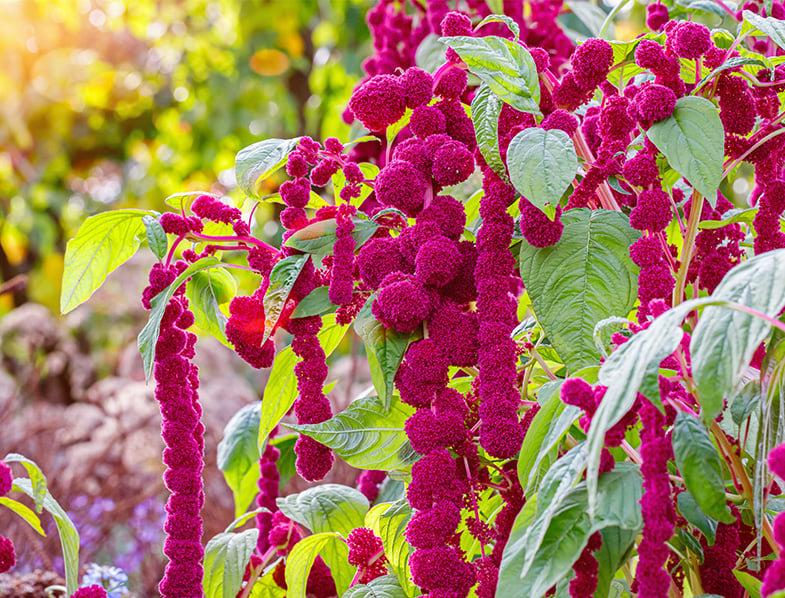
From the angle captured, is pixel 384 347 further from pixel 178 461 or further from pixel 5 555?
pixel 5 555

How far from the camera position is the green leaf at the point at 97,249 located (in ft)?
2.08

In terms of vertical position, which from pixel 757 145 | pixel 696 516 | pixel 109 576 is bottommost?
pixel 109 576

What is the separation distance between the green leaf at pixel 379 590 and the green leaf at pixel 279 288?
23 centimetres

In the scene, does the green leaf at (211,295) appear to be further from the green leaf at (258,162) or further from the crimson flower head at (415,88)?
the crimson flower head at (415,88)

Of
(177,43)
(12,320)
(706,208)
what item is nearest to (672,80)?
(706,208)

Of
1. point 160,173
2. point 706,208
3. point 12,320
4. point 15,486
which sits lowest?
point 12,320

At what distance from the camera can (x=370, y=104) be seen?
0.53m

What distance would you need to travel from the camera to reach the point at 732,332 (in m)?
0.37

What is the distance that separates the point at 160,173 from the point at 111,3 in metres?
1.29

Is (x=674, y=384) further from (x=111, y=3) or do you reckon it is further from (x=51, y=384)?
(x=111, y=3)

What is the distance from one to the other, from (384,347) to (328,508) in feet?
0.94

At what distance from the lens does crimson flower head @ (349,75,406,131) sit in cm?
53

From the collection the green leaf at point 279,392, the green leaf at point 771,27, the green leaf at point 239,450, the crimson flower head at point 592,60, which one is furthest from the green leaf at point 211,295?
the green leaf at point 771,27

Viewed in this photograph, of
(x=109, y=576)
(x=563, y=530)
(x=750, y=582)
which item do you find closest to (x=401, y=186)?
(x=563, y=530)
